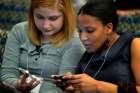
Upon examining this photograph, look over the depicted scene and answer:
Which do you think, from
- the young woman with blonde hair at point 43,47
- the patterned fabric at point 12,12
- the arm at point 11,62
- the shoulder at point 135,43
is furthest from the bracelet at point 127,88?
the patterned fabric at point 12,12

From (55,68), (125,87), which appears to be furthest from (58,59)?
(125,87)

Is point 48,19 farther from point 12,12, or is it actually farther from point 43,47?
point 12,12

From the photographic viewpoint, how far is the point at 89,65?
1.76 m

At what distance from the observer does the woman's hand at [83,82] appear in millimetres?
1607

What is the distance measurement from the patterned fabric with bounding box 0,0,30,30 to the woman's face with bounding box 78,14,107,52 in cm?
101

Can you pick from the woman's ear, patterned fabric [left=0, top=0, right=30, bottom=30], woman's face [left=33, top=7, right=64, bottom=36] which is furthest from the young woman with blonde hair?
patterned fabric [left=0, top=0, right=30, bottom=30]

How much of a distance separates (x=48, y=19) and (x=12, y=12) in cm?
84

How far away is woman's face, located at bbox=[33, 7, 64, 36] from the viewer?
1.86 m

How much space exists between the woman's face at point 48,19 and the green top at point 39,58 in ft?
0.36

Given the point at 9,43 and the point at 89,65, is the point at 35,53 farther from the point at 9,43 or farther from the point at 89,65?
the point at 89,65

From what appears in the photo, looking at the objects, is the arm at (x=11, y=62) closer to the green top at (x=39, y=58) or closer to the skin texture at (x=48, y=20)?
the green top at (x=39, y=58)

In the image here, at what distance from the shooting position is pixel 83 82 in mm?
1615

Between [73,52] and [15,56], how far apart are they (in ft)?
1.16

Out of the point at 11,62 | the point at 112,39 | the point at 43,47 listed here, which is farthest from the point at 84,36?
the point at 11,62
